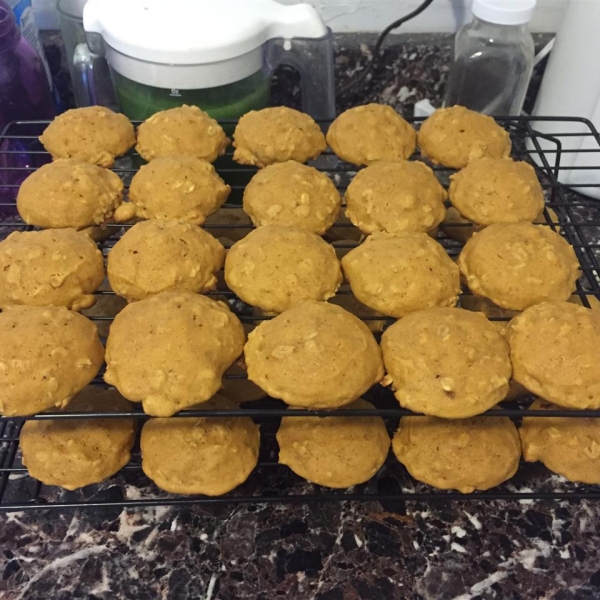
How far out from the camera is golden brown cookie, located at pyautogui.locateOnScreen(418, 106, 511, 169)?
1116mm

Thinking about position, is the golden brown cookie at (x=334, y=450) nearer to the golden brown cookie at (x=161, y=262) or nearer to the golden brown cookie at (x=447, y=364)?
the golden brown cookie at (x=447, y=364)

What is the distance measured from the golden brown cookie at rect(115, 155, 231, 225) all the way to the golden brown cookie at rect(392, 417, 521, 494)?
0.52m

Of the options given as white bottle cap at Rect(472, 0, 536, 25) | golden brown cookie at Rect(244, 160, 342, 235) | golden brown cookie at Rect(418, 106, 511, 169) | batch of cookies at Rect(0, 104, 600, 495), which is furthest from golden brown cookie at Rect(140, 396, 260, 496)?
white bottle cap at Rect(472, 0, 536, 25)

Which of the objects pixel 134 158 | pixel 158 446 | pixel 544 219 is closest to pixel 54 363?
pixel 158 446

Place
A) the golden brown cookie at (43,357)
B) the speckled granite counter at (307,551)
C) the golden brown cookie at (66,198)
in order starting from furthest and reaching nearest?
1. the golden brown cookie at (66,198)
2. the speckled granite counter at (307,551)
3. the golden brown cookie at (43,357)

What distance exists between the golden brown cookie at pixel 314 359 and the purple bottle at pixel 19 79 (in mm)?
901

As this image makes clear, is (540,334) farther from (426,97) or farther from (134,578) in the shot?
(426,97)

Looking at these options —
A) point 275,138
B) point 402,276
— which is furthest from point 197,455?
point 275,138

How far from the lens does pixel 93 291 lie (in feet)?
3.01

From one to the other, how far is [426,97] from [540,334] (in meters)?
1.00

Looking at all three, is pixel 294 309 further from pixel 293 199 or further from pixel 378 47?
pixel 378 47

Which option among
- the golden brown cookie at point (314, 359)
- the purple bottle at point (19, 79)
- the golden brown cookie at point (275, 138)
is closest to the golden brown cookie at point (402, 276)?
the golden brown cookie at point (314, 359)

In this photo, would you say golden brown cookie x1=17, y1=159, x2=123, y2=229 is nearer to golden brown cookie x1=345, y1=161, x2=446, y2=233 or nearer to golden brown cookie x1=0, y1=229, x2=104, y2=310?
golden brown cookie x1=0, y1=229, x2=104, y2=310

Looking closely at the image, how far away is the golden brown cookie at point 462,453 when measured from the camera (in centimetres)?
82
